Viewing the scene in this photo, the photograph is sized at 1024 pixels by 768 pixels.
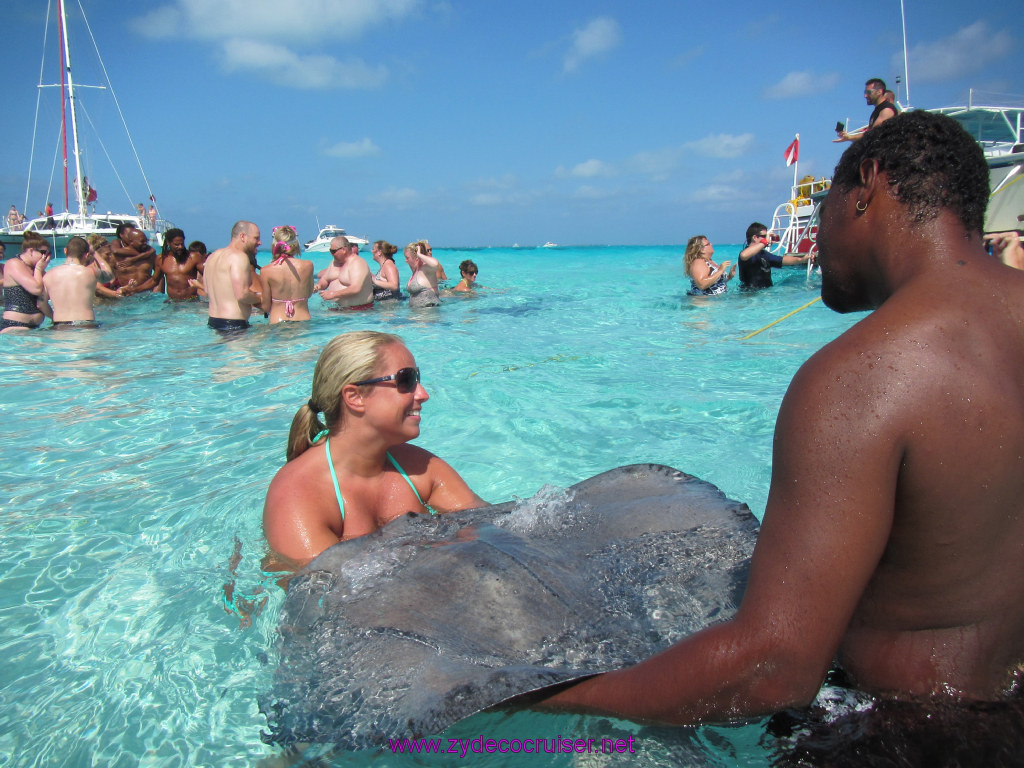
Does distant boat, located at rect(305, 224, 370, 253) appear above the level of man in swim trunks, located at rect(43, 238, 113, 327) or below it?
above

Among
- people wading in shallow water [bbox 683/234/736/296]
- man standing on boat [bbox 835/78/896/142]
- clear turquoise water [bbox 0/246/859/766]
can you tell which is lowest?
clear turquoise water [bbox 0/246/859/766]

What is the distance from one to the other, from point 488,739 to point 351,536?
118 centimetres

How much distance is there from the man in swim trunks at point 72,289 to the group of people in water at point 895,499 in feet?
36.3

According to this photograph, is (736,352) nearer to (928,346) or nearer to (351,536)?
(351,536)

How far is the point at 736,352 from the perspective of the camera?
8.20 m

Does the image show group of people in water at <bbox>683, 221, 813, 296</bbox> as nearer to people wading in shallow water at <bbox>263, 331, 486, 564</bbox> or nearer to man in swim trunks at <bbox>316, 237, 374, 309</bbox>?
man in swim trunks at <bbox>316, 237, 374, 309</bbox>

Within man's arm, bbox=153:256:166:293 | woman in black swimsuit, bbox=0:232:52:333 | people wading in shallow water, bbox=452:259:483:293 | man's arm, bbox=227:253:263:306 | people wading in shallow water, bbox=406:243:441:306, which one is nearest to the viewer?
man's arm, bbox=227:253:263:306

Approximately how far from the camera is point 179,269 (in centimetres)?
1323

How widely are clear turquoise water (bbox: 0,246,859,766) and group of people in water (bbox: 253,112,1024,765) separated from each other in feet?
0.92

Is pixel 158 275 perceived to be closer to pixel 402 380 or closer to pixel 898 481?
pixel 402 380

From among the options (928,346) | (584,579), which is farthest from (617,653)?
(928,346)

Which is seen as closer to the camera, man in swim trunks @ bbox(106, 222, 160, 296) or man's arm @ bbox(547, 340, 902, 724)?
man's arm @ bbox(547, 340, 902, 724)

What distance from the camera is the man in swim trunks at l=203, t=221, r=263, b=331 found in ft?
29.7

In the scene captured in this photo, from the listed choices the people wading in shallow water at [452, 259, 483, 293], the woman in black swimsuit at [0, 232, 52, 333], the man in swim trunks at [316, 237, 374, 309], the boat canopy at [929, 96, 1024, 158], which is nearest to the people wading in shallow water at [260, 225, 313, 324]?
the man in swim trunks at [316, 237, 374, 309]
